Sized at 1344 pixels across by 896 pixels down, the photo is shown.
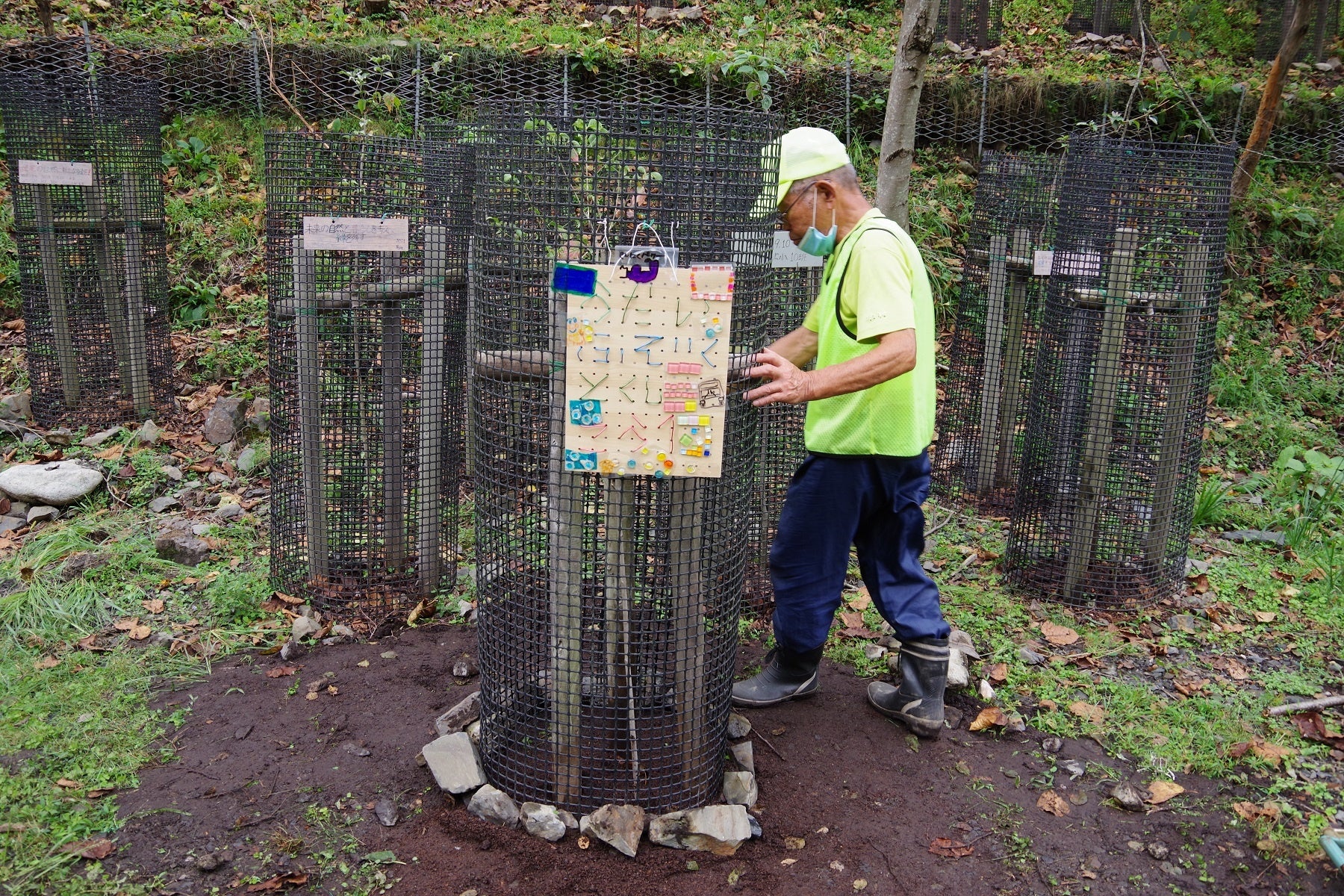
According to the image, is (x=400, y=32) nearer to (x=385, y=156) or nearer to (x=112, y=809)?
(x=385, y=156)

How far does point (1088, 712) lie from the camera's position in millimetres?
4246

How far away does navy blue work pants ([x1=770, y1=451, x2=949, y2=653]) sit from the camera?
3.71m

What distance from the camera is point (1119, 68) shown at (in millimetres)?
12680

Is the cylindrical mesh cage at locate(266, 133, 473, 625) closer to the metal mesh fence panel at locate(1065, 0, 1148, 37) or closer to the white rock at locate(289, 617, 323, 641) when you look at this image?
the white rock at locate(289, 617, 323, 641)

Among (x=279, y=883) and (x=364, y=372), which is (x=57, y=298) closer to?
(x=364, y=372)

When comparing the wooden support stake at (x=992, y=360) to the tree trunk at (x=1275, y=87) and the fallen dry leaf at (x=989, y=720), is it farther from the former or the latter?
the tree trunk at (x=1275, y=87)

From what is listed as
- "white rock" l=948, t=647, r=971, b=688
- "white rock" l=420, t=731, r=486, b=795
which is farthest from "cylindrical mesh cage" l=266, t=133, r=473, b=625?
"white rock" l=948, t=647, r=971, b=688

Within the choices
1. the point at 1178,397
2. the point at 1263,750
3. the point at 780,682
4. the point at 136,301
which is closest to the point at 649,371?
the point at 780,682

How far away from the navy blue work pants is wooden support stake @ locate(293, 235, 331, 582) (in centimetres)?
239

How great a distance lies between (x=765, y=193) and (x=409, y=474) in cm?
285

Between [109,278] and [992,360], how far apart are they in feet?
22.1

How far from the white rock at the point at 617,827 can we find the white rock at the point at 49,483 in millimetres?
4719

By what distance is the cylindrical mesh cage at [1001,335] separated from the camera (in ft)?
23.2

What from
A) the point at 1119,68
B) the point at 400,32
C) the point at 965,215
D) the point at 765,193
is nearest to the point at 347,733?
the point at 765,193
